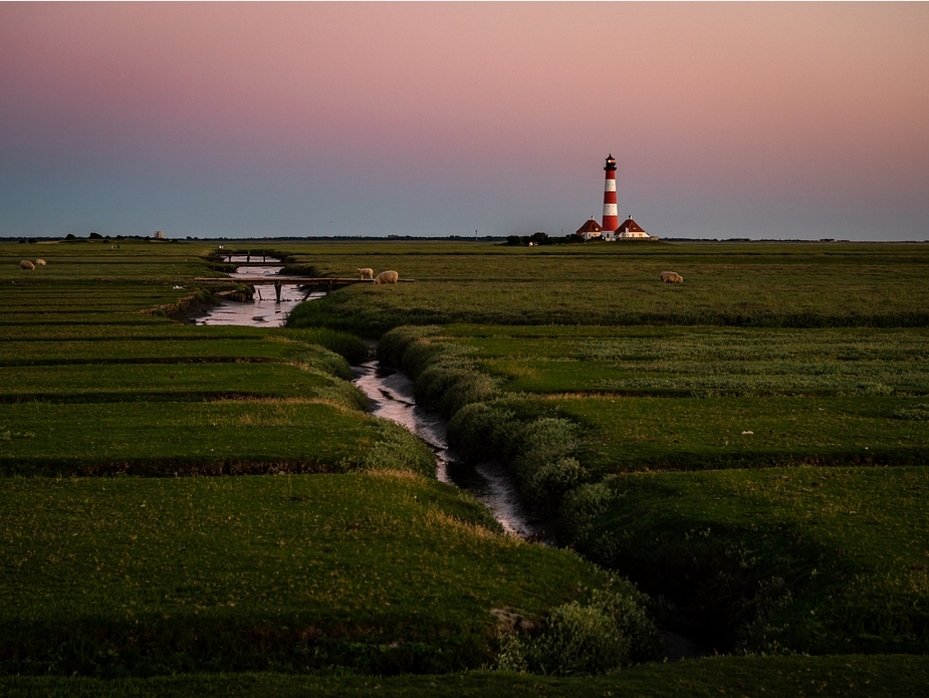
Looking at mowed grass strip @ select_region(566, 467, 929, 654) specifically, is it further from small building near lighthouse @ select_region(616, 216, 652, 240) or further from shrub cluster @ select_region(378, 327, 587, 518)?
small building near lighthouse @ select_region(616, 216, 652, 240)

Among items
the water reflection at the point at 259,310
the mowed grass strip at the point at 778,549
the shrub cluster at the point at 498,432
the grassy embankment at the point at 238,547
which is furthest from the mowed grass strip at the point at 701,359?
the water reflection at the point at 259,310

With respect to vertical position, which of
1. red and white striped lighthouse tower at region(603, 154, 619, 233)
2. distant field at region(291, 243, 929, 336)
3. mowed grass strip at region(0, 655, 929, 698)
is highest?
red and white striped lighthouse tower at region(603, 154, 619, 233)

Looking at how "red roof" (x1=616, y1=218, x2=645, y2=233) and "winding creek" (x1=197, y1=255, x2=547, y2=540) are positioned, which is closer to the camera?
"winding creek" (x1=197, y1=255, x2=547, y2=540)

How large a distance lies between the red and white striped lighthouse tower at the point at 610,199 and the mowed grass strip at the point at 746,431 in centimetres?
15367

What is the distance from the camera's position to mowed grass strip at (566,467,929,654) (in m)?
11.7

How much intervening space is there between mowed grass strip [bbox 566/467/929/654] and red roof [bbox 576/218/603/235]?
180051mm

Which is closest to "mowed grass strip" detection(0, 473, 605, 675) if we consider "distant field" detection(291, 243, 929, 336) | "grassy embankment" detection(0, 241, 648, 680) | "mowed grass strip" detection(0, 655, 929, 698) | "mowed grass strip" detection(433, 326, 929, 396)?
"grassy embankment" detection(0, 241, 648, 680)

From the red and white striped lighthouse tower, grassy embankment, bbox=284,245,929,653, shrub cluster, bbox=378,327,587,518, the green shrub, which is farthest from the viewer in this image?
the red and white striped lighthouse tower

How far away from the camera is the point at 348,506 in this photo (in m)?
16.1

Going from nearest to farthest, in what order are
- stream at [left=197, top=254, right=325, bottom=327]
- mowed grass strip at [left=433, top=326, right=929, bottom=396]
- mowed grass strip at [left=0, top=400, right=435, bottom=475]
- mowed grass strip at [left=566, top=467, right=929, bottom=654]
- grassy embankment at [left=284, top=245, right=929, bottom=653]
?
mowed grass strip at [left=566, top=467, right=929, bottom=654] < grassy embankment at [left=284, top=245, right=929, bottom=653] < mowed grass strip at [left=0, top=400, right=435, bottom=475] < mowed grass strip at [left=433, top=326, right=929, bottom=396] < stream at [left=197, top=254, right=325, bottom=327]

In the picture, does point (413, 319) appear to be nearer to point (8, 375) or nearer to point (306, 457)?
point (8, 375)

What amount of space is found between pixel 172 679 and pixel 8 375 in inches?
901

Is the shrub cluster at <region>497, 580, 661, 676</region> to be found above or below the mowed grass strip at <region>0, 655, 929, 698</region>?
below

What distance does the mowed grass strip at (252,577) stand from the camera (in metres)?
10.7
